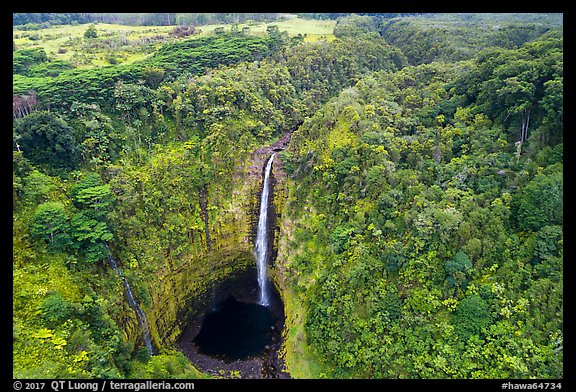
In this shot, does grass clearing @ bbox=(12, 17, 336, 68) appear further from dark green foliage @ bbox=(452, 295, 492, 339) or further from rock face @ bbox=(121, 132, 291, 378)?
dark green foliage @ bbox=(452, 295, 492, 339)

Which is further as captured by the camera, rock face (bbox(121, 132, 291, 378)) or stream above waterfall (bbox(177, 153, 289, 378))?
rock face (bbox(121, 132, 291, 378))

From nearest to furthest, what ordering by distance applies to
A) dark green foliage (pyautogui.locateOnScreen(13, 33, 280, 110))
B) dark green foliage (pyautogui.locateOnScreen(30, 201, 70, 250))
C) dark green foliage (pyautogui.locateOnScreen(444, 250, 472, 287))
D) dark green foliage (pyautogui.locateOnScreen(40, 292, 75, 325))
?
dark green foliage (pyautogui.locateOnScreen(40, 292, 75, 325)) → dark green foliage (pyautogui.locateOnScreen(30, 201, 70, 250)) → dark green foliage (pyautogui.locateOnScreen(444, 250, 472, 287)) → dark green foliage (pyautogui.locateOnScreen(13, 33, 280, 110))

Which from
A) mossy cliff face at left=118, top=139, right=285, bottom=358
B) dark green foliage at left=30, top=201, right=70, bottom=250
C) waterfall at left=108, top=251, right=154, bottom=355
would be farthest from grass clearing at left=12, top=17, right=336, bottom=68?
waterfall at left=108, top=251, right=154, bottom=355

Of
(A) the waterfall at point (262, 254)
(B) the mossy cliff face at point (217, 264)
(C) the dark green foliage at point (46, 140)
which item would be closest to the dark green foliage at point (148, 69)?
(C) the dark green foliage at point (46, 140)

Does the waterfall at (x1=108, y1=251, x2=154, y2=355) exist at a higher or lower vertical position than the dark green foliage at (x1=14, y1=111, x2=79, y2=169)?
lower

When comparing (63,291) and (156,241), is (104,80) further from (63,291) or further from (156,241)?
(63,291)

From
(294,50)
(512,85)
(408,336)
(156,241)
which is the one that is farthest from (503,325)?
(294,50)

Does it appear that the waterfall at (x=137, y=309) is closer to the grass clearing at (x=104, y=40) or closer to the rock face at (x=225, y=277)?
the rock face at (x=225, y=277)
